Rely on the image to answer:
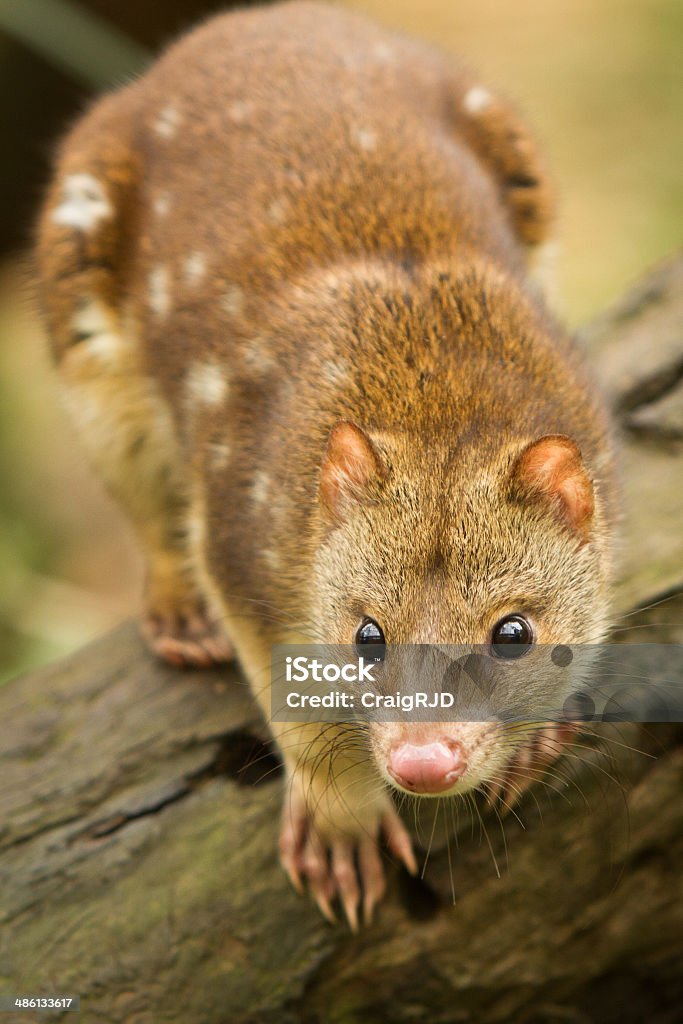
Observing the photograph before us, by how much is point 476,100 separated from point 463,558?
2360mm

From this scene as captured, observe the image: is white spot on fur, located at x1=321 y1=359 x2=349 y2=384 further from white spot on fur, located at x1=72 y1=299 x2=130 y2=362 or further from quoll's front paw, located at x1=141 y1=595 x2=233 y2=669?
white spot on fur, located at x1=72 y1=299 x2=130 y2=362

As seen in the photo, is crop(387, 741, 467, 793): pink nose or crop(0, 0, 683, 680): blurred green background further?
crop(0, 0, 683, 680): blurred green background

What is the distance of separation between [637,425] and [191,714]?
5.93 feet

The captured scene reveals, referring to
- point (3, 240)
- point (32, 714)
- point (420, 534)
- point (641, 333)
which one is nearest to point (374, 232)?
point (420, 534)

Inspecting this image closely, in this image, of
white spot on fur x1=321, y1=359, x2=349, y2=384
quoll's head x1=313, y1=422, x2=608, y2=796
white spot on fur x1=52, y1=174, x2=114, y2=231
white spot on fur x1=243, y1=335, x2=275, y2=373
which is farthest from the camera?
white spot on fur x1=52, y1=174, x2=114, y2=231

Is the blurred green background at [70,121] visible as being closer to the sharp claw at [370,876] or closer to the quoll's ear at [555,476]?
the quoll's ear at [555,476]

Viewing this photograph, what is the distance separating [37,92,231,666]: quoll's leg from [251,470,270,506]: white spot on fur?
0.84 metres

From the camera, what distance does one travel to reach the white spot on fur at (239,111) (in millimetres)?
3771

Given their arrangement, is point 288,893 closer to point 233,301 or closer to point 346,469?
point 346,469

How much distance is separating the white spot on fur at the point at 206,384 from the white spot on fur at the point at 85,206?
0.79 m

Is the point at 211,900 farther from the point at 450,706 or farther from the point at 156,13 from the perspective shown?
the point at 156,13

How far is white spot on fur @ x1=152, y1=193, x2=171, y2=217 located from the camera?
3893 mm

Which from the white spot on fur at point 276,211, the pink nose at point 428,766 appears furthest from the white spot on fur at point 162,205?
the pink nose at point 428,766

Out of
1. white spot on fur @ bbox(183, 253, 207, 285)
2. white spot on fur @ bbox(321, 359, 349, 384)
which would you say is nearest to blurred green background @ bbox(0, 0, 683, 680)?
white spot on fur @ bbox(183, 253, 207, 285)
